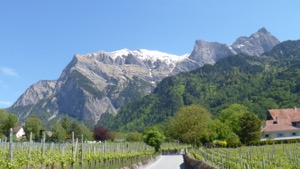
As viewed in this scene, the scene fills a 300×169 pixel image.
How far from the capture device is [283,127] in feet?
317

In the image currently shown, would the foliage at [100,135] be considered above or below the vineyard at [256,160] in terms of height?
Result: above

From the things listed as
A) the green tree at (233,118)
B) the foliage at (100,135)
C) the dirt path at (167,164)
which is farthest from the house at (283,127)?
the foliage at (100,135)

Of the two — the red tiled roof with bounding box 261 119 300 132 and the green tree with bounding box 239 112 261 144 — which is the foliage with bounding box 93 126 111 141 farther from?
the green tree with bounding box 239 112 261 144

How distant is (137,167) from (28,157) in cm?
2528

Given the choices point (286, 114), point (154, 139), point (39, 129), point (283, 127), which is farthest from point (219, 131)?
point (39, 129)

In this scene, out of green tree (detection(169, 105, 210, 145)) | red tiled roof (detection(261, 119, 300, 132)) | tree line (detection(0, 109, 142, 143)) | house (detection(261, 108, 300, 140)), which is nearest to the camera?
green tree (detection(169, 105, 210, 145))

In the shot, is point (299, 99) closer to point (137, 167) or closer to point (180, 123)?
point (180, 123)

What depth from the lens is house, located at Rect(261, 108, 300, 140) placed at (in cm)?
9612

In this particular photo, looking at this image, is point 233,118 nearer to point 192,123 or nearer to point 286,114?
point 286,114

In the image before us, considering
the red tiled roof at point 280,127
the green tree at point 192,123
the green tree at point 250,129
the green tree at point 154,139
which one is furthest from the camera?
the red tiled roof at point 280,127

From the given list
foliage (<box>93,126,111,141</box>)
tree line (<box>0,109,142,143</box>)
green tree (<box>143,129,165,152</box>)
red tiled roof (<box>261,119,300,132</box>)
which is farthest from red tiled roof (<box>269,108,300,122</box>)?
foliage (<box>93,126,111,141</box>)

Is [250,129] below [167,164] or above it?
above

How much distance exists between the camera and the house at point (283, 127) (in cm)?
9612

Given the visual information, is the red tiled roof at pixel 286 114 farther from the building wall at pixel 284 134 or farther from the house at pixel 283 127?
the building wall at pixel 284 134
